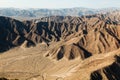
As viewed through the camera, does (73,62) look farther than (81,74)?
Yes

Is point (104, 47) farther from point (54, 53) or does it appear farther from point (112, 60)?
point (112, 60)

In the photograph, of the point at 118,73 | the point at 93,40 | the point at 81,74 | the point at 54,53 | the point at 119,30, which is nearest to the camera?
the point at 81,74

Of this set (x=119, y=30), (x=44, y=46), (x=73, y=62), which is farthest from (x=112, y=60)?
(x=44, y=46)

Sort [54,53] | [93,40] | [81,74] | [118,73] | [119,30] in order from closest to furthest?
[81,74]
[118,73]
[54,53]
[93,40]
[119,30]

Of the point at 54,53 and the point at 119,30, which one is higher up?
the point at 119,30

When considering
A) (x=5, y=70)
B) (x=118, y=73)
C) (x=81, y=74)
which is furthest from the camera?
(x=5, y=70)

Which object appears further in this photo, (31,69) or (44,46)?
(44,46)

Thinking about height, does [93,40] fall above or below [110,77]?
above

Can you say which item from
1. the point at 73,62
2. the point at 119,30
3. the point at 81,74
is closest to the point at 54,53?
the point at 73,62

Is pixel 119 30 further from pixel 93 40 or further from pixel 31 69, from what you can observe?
pixel 31 69
